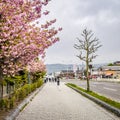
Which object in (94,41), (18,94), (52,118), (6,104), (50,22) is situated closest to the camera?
(50,22)

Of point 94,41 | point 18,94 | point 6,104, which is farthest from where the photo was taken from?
point 94,41

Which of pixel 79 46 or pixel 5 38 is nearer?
pixel 5 38

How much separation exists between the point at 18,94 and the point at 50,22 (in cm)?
1206

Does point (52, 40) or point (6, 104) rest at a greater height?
point (52, 40)

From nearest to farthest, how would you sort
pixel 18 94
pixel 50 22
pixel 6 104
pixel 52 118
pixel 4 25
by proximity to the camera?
pixel 4 25, pixel 50 22, pixel 52 118, pixel 6 104, pixel 18 94

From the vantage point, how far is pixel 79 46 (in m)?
44.9

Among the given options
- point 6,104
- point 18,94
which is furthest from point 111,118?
point 18,94

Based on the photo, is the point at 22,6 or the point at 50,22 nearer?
the point at 22,6

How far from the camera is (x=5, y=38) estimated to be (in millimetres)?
14977

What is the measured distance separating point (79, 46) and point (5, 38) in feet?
98.9

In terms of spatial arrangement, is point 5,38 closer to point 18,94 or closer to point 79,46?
point 18,94

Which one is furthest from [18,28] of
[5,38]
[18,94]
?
[18,94]

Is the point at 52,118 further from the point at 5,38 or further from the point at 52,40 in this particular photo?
the point at 5,38

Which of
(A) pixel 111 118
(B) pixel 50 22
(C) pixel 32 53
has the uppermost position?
(B) pixel 50 22
